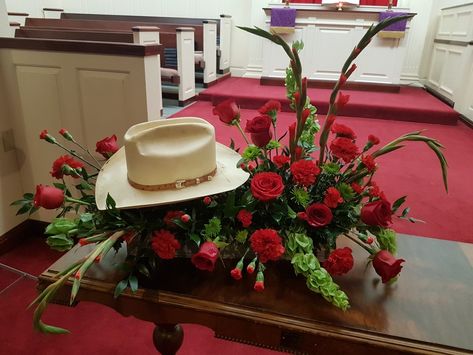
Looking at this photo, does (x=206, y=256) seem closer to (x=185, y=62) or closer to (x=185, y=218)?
(x=185, y=218)

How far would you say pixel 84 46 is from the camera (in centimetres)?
204

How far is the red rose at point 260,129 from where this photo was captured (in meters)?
0.90

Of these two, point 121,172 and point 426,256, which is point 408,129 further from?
point 121,172

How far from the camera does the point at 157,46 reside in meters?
2.06

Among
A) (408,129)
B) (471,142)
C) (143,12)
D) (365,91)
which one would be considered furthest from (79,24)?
(471,142)

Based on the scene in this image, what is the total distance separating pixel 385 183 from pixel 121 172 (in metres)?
2.37

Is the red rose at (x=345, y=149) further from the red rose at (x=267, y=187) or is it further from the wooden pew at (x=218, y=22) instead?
the wooden pew at (x=218, y=22)

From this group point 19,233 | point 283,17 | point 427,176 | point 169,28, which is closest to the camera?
point 19,233

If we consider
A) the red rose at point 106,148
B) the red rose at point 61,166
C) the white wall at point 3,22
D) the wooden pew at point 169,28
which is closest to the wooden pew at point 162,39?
the wooden pew at point 169,28

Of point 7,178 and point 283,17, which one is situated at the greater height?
point 283,17

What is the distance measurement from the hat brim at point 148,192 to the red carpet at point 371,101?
3.76 m

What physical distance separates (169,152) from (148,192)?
0.11 metres

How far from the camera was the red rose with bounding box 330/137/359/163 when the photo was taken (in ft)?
2.83

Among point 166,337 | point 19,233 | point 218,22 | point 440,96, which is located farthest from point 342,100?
point 218,22
